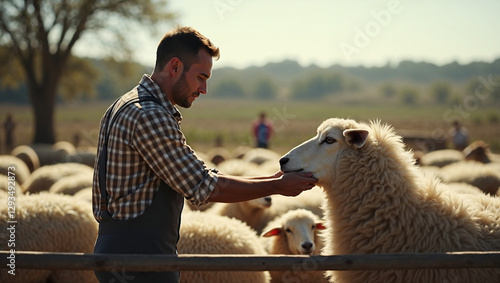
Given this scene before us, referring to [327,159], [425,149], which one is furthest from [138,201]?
[425,149]

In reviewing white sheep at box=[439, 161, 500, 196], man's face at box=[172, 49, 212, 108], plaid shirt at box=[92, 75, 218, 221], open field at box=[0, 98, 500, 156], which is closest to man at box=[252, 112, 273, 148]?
open field at box=[0, 98, 500, 156]

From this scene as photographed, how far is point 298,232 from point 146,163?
2696 mm

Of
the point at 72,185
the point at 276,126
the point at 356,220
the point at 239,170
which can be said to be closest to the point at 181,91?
the point at 356,220

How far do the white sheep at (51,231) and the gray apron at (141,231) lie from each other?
220cm

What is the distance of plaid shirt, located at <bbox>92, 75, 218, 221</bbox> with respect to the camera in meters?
2.27

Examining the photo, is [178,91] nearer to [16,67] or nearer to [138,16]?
[138,16]

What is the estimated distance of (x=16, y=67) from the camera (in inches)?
770

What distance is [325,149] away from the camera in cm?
328

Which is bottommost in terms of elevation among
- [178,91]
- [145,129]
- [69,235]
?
[69,235]

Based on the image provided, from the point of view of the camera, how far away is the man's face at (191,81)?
99.1 inches

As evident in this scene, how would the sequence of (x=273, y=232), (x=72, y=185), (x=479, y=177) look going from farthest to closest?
(x=479, y=177)
(x=72, y=185)
(x=273, y=232)

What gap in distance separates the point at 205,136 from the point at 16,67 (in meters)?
14.0

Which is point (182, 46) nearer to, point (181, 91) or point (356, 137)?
point (181, 91)

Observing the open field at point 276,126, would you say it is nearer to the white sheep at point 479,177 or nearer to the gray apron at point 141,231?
the white sheep at point 479,177
